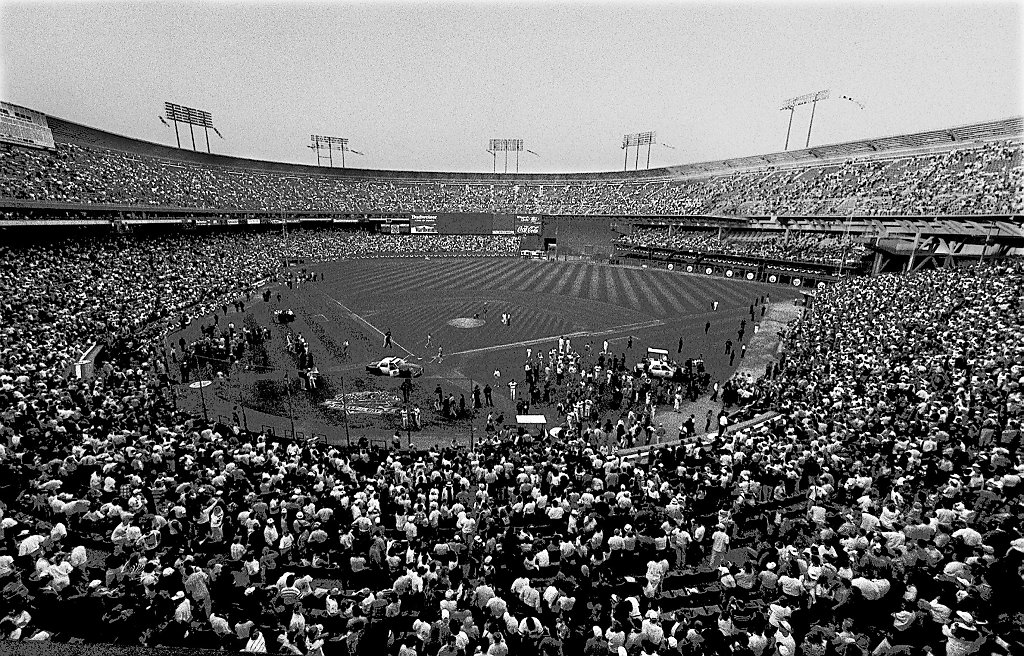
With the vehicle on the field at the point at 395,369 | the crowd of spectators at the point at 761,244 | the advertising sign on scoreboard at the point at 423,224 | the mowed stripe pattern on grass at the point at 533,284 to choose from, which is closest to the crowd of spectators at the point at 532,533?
the vehicle on the field at the point at 395,369

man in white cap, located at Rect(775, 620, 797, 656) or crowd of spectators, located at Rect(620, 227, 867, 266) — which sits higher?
crowd of spectators, located at Rect(620, 227, 867, 266)

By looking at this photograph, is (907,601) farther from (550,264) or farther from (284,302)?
(550,264)

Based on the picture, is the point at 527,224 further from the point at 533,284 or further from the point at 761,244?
the point at 761,244

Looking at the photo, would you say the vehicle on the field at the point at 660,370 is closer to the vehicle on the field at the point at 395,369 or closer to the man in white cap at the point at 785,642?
the vehicle on the field at the point at 395,369

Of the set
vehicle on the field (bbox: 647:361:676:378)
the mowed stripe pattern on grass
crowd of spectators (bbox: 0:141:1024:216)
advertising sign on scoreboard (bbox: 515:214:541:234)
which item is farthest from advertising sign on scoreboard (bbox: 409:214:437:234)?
vehicle on the field (bbox: 647:361:676:378)

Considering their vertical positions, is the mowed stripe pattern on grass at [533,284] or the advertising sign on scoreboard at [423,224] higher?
the advertising sign on scoreboard at [423,224]

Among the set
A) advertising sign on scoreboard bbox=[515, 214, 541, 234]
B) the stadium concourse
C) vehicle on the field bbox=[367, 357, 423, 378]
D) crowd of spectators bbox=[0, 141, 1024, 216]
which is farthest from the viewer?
advertising sign on scoreboard bbox=[515, 214, 541, 234]

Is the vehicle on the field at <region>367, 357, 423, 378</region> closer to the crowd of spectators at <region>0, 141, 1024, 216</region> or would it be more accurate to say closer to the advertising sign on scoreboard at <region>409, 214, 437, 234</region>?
the crowd of spectators at <region>0, 141, 1024, 216</region>
